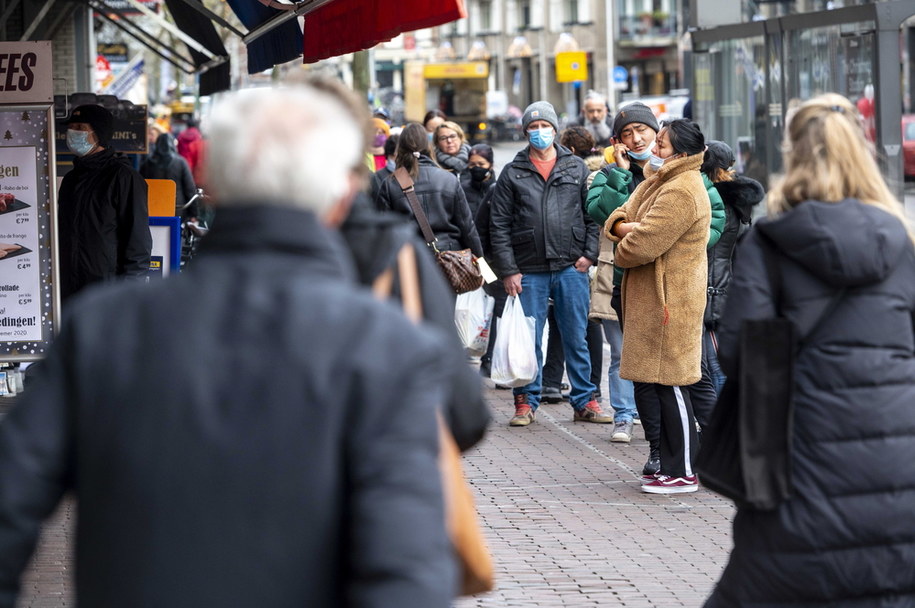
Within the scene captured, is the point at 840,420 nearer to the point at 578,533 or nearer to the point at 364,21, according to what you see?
the point at 578,533

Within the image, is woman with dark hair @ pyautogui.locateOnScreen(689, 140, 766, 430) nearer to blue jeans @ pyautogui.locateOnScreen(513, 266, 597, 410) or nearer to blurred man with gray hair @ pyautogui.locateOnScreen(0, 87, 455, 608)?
blue jeans @ pyautogui.locateOnScreen(513, 266, 597, 410)

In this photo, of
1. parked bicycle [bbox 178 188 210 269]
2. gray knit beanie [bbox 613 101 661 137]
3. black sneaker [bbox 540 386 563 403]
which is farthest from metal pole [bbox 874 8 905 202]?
parked bicycle [bbox 178 188 210 269]

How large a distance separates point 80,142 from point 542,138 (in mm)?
2772

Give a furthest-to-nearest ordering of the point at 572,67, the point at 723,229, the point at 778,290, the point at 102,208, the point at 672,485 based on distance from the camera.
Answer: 1. the point at 572,67
2. the point at 102,208
3. the point at 723,229
4. the point at 672,485
5. the point at 778,290

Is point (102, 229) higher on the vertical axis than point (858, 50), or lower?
lower

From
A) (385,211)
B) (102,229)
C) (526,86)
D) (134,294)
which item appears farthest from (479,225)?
(526,86)

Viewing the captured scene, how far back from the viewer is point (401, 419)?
6.93 feet

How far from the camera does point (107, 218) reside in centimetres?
806

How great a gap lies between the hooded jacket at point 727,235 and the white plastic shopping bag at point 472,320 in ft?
7.62

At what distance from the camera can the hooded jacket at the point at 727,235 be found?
772cm

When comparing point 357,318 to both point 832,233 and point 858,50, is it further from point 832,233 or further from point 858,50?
point 858,50

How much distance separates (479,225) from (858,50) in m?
4.52

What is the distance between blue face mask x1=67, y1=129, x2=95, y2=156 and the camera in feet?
26.7

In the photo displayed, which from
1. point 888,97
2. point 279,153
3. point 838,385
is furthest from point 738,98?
point 279,153
